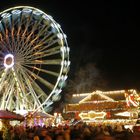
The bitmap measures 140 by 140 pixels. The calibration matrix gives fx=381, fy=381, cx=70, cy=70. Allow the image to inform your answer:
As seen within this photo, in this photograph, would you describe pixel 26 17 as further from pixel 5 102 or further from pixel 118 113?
pixel 118 113

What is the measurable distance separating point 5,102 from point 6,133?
70.9ft

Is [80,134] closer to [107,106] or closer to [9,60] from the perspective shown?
[9,60]

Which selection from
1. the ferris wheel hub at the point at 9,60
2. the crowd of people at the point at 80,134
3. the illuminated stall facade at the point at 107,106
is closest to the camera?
the crowd of people at the point at 80,134

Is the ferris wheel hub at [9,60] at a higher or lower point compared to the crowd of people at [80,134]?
higher

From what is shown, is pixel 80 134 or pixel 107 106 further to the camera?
pixel 107 106

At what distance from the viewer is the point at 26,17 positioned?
3562 cm

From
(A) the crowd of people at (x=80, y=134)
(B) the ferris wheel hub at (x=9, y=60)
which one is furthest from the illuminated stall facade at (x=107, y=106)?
(A) the crowd of people at (x=80, y=134)

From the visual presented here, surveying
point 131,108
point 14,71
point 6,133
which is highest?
point 14,71

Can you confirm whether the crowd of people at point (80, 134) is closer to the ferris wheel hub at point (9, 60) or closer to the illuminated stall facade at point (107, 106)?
the ferris wheel hub at point (9, 60)

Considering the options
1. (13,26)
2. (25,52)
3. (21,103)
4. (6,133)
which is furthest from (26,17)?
(6,133)

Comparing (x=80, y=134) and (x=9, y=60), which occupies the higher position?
(x=9, y=60)

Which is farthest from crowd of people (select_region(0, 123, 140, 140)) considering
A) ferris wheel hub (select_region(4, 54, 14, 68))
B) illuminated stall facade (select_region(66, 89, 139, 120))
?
illuminated stall facade (select_region(66, 89, 139, 120))

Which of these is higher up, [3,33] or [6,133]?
[3,33]

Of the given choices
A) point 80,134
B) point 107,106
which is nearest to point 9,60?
point 107,106
